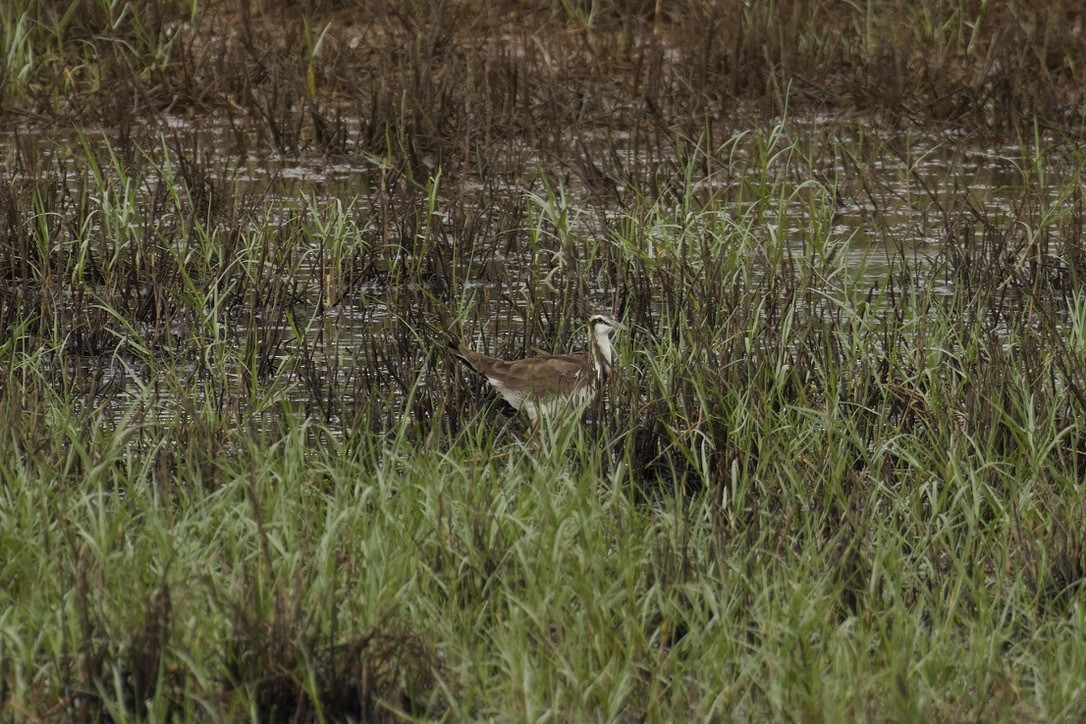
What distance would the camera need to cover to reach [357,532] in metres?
3.68

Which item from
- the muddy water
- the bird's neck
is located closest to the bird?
the bird's neck

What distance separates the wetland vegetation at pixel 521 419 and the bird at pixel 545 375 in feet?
0.33

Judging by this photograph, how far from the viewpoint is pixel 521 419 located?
513 cm

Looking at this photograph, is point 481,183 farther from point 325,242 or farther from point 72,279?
point 72,279

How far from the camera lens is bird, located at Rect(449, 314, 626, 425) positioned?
187 inches

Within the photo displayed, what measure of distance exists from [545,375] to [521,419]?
0.87ft

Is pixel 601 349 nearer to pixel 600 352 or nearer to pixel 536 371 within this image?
pixel 600 352

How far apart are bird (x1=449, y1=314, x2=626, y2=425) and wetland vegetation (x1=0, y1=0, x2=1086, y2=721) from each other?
10 cm

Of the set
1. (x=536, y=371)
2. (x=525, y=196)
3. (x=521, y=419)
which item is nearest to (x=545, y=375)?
(x=536, y=371)

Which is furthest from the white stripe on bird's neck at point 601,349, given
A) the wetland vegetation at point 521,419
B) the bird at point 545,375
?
the wetland vegetation at point 521,419

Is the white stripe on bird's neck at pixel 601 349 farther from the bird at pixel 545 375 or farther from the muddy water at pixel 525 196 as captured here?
the muddy water at pixel 525 196

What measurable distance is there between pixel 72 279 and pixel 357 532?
9.02 ft

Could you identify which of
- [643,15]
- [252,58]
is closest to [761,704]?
[252,58]

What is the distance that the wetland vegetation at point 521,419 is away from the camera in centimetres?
313
